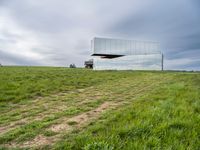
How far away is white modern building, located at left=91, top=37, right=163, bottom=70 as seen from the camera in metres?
46.1

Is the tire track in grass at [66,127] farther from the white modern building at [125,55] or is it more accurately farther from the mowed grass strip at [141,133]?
the white modern building at [125,55]

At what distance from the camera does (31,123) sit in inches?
194

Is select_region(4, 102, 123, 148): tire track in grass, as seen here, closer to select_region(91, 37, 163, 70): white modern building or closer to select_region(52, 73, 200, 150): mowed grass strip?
select_region(52, 73, 200, 150): mowed grass strip

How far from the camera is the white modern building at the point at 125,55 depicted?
46.1 m

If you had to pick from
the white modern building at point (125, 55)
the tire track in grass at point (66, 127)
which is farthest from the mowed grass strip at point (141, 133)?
the white modern building at point (125, 55)

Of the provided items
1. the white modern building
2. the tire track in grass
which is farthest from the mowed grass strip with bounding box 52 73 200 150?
the white modern building

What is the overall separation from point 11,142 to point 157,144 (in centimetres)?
246

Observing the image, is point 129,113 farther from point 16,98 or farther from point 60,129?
point 16,98

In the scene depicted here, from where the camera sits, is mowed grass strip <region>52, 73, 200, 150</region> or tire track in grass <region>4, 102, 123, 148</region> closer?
mowed grass strip <region>52, 73, 200, 150</region>

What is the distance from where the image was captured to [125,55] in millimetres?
50000

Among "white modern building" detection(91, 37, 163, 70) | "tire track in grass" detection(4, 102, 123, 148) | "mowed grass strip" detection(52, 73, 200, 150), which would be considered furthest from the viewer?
"white modern building" detection(91, 37, 163, 70)

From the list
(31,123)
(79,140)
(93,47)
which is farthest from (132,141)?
(93,47)

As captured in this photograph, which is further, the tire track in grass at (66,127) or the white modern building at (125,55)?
the white modern building at (125,55)

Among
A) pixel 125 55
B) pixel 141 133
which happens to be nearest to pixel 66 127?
pixel 141 133
